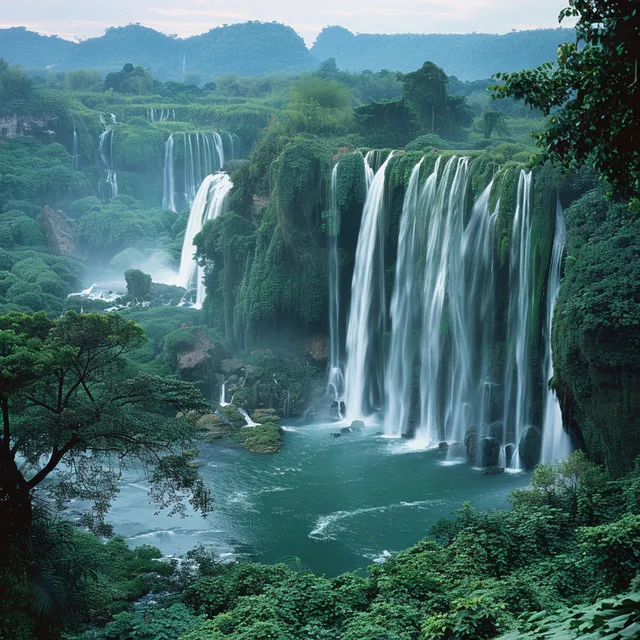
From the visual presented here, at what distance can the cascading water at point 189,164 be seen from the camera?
2114 inches

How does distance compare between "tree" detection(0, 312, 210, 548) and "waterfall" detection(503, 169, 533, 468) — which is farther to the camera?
"waterfall" detection(503, 169, 533, 468)

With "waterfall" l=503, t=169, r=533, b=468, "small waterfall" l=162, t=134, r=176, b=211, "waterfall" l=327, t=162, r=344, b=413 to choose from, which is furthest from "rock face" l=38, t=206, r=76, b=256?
"waterfall" l=503, t=169, r=533, b=468

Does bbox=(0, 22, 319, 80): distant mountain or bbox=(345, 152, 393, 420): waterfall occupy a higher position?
bbox=(0, 22, 319, 80): distant mountain

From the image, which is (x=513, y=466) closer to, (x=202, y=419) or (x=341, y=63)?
(x=202, y=419)

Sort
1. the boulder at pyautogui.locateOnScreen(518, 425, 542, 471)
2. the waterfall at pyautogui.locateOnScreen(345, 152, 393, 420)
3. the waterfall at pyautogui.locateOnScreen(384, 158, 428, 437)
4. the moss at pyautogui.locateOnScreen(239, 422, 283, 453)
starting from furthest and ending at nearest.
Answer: the waterfall at pyautogui.locateOnScreen(345, 152, 393, 420) < the waterfall at pyautogui.locateOnScreen(384, 158, 428, 437) < the moss at pyautogui.locateOnScreen(239, 422, 283, 453) < the boulder at pyautogui.locateOnScreen(518, 425, 542, 471)

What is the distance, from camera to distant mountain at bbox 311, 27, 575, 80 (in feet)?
325

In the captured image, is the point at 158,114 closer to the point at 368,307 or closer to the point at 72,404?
the point at 368,307

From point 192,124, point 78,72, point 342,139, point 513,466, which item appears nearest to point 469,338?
point 513,466

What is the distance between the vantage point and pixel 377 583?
35.7ft

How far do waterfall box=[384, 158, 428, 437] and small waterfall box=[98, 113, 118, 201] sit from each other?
1394 inches

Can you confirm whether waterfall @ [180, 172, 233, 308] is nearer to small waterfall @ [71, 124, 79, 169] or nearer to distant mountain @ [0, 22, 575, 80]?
small waterfall @ [71, 124, 79, 169]

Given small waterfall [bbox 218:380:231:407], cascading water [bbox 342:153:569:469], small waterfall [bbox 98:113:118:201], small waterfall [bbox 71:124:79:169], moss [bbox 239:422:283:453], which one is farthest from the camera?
small waterfall [bbox 71:124:79:169]

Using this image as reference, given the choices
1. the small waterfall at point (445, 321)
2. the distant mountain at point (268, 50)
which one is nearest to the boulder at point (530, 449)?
the small waterfall at point (445, 321)

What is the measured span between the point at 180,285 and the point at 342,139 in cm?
1292
